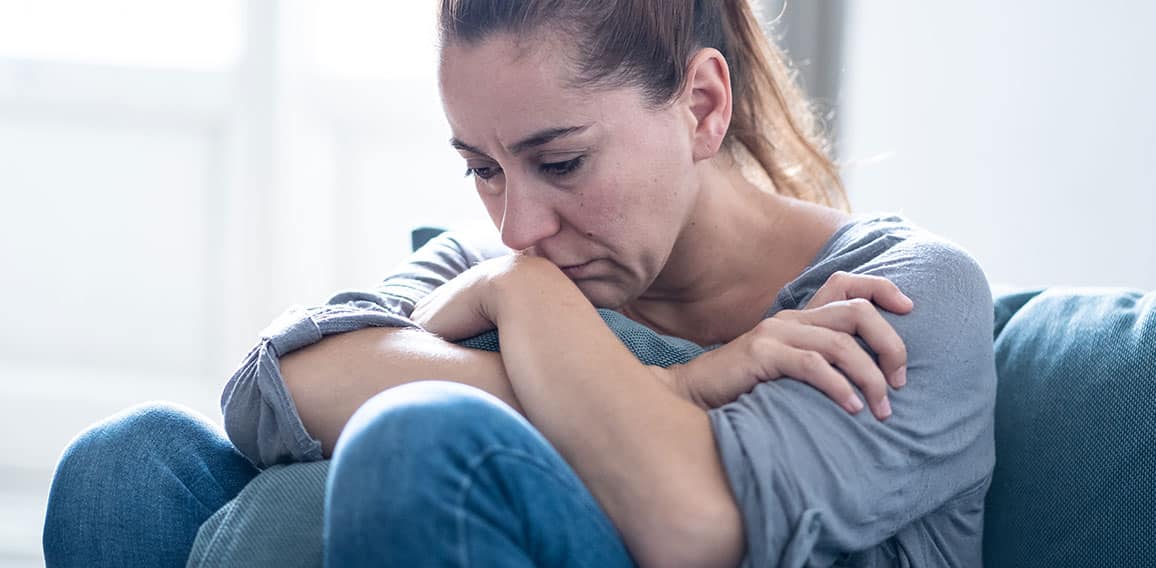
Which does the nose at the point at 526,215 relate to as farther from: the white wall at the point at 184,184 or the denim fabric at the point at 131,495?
the white wall at the point at 184,184

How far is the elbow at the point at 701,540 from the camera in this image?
0.96m

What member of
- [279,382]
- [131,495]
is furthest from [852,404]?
[131,495]

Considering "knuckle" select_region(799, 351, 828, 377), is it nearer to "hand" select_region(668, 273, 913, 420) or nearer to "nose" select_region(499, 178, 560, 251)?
"hand" select_region(668, 273, 913, 420)

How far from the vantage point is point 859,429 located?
3.32 ft

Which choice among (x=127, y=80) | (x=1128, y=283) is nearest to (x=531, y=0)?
(x=1128, y=283)

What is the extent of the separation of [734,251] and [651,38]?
1.06 feet

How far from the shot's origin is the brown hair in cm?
120

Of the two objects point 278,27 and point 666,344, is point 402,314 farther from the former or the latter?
point 278,27

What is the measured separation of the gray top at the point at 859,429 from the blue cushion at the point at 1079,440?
0.24ft

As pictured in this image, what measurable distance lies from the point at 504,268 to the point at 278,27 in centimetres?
204

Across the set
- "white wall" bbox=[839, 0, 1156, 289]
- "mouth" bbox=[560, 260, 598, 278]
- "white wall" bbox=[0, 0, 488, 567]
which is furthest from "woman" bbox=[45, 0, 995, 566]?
"white wall" bbox=[0, 0, 488, 567]

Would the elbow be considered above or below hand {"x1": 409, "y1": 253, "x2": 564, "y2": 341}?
below

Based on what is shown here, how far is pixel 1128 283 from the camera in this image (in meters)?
1.87

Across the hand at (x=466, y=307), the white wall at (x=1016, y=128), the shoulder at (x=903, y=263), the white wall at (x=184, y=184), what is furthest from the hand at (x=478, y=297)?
the white wall at (x=184, y=184)
